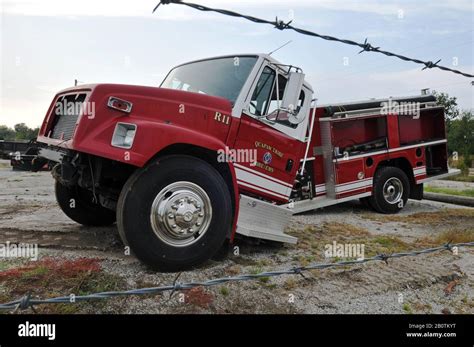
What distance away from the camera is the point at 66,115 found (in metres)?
4.72

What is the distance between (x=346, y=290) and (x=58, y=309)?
8.15 ft

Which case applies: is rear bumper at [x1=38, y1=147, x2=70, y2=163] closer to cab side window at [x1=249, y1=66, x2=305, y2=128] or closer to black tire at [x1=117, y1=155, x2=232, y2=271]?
black tire at [x1=117, y1=155, x2=232, y2=271]

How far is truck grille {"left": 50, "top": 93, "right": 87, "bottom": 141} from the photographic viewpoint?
4.38 metres

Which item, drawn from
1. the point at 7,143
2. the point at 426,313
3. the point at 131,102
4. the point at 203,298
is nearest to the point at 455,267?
the point at 426,313

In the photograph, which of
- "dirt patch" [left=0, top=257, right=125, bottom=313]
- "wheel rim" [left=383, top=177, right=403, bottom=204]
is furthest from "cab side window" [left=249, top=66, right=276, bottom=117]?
"wheel rim" [left=383, top=177, right=403, bottom=204]

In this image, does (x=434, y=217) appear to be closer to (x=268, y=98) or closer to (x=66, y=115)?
(x=268, y=98)

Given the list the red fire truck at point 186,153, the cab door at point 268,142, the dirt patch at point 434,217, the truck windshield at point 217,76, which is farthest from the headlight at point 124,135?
the dirt patch at point 434,217

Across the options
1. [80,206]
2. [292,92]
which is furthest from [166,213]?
[80,206]

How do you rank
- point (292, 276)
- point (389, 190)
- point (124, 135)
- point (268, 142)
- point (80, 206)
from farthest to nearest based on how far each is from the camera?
1. point (389, 190)
2. point (80, 206)
3. point (268, 142)
4. point (292, 276)
5. point (124, 135)

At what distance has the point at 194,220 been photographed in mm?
3994

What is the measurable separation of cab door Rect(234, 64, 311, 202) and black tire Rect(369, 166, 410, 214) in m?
3.98

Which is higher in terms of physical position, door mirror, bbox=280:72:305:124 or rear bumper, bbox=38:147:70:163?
door mirror, bbox=280:72:305:124

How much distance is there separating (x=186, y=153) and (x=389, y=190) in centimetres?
610

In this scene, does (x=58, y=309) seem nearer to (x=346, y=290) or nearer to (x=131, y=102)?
(x=131, y=102)
